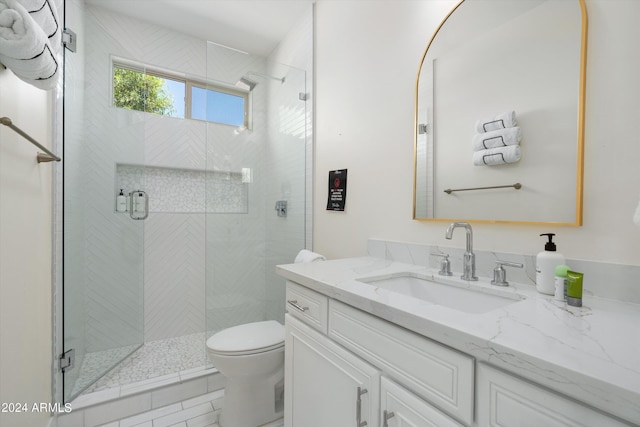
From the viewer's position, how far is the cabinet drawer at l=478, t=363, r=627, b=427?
462mm

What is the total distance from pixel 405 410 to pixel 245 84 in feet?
Result: 7.48

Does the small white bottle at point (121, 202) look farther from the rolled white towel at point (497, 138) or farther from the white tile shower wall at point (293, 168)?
the rolled white towel at point (497, 138)

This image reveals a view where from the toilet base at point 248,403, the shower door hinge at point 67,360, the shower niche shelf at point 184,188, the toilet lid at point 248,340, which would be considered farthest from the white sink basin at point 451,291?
the shower door hinge at point 67,360

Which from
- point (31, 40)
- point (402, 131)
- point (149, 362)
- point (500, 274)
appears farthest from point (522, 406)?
point (149, 362)

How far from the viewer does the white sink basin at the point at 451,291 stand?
96 cm

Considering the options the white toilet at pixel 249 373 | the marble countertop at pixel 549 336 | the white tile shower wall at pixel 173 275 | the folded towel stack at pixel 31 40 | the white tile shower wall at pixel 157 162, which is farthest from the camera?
the white tile shower wall at pixel 173 275

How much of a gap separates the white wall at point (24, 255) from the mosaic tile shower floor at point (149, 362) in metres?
0.37

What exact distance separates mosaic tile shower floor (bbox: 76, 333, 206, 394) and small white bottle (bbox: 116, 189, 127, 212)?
3.40 ft

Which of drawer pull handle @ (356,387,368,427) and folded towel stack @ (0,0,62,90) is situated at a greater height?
folded towel stack @ (0,0,62,90)

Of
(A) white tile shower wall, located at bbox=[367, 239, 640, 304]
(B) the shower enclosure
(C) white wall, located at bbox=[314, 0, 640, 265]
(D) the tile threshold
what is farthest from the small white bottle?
(A) white tile shower wall, located at bbox=[367, 239, 640, 304]

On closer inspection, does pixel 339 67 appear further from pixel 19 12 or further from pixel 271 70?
pixel 19 12

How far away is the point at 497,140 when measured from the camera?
1.11 metres

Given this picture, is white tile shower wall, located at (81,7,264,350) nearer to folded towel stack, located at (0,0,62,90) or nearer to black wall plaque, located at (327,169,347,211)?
black wall plaque, located at (327,169,347,211)

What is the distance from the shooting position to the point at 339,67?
1.98 metres
